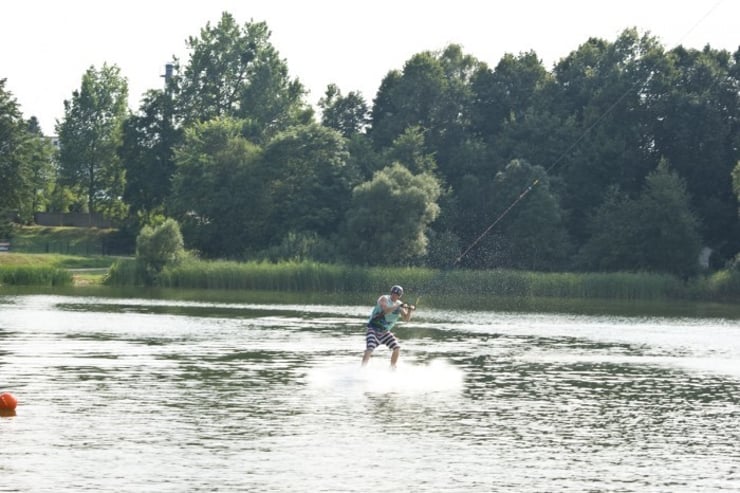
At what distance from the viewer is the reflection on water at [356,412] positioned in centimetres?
1925

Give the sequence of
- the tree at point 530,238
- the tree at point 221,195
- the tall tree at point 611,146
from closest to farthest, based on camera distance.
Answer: the tree at point 530,238 < the tree at point 221,195 < the tall tree at point 611,146

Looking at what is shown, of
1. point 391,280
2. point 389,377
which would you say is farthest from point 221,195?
point 389,377

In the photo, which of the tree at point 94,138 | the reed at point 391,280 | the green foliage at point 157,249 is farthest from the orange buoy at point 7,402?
the tree at point 94,138

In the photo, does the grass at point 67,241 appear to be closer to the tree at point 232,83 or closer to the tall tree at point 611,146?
the tree at point 232,83

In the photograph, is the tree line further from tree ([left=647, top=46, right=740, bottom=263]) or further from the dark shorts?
the dark shorts

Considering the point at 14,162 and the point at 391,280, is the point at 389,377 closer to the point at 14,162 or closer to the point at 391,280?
the point at 391,280

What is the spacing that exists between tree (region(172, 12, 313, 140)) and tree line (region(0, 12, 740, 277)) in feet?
8.08

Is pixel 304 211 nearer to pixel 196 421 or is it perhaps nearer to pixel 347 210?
pixel 347 210

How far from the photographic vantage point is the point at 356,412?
25.5m

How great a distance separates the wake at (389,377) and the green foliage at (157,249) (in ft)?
173

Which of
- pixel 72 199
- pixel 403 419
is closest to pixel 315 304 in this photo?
pixel 403 419

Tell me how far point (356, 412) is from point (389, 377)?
6.49 m

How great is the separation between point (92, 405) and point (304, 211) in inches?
3137

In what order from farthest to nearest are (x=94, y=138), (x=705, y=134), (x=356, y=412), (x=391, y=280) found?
(x=94, y=138) → (x=705, y=134) → (x=391, y=280) → (x=356, y=412)
